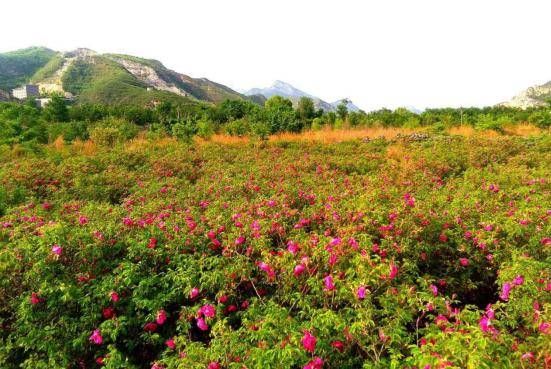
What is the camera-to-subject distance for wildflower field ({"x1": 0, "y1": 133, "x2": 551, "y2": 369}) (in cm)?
216

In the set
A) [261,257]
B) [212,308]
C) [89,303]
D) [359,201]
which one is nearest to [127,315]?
[89,303]

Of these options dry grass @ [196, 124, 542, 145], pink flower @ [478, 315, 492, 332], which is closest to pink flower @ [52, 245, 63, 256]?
pink flower @ [478, 315, 492, 332]

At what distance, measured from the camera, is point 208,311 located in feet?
8.39

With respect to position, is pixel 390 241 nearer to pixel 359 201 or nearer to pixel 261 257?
pixel 359 201

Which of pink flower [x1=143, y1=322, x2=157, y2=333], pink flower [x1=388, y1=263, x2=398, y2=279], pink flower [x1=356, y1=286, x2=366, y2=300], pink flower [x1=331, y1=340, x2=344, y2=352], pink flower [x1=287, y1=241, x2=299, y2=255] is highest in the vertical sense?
pink flower [x1=388, y1=263, x2=398, y2=279]

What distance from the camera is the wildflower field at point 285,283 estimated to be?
2.16 metres

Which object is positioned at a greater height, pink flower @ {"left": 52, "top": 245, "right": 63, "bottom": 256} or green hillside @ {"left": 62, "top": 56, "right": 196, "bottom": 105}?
pink flower @ {"left": 52, "top": 245, "right": 63, "bottom": 256}

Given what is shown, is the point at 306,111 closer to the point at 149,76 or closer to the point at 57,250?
the point at 57,250

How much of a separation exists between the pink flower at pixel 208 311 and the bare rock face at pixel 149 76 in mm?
157955

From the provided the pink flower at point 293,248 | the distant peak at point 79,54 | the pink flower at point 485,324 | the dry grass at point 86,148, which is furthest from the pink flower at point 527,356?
the distant peak at point 79,54

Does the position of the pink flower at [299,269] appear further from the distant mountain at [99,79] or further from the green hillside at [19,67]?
the green hillside at [19,67]

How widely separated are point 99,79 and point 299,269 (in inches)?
6076

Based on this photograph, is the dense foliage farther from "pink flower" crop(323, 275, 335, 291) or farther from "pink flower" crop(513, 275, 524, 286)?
"pink flower" crop(513, 275, 524, 286)

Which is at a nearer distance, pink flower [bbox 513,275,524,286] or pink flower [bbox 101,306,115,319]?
pink flower [bbox 513,275,524,286]
